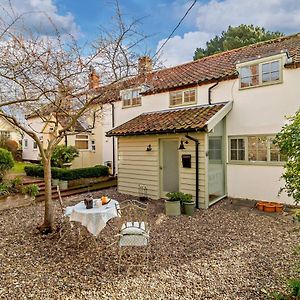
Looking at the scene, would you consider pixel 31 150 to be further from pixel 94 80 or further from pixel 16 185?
pixel 94 80

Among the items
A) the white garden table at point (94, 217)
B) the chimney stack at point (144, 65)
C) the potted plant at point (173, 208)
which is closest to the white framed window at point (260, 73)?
the chimney stack at point (144, 65)

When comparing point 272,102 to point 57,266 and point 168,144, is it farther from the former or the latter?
point 57,266

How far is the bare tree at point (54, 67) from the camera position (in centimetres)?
548

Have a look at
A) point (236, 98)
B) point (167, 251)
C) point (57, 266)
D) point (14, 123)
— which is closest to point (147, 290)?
point (167, 251)

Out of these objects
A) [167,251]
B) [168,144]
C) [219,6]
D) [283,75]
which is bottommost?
[167,251]

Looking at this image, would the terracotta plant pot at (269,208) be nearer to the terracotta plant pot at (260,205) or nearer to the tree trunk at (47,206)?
the terracotta plant pot at (260,205)

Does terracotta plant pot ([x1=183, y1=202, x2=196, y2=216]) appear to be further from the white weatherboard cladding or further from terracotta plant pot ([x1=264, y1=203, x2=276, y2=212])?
terracotta plant pot ([x1=264, y1=203, x2=276, y2=212])

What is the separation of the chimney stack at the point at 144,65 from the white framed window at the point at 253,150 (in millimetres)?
5348

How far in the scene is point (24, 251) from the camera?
5.48 metres

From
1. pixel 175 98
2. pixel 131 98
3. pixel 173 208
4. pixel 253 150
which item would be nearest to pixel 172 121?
pixel 175 98

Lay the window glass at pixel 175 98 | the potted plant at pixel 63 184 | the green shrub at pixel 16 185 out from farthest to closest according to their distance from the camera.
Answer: the potted plant at pixel 63 184, the window glass at pixel 175 98, the green shrub at pixel 16 185

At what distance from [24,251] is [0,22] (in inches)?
195

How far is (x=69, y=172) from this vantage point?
13156 mm

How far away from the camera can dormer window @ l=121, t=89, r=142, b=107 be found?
45.4 feet
